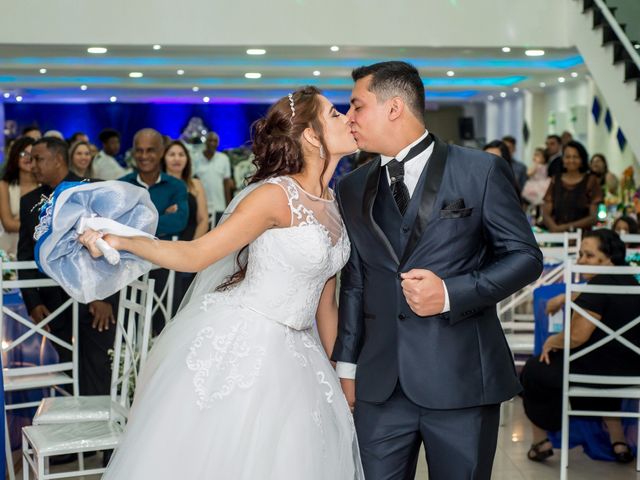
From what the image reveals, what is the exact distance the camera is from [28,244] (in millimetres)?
5355

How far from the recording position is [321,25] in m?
10.7

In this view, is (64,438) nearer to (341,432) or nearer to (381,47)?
(341,432)

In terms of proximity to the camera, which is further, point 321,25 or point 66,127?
point 66,127

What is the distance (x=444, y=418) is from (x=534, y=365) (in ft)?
9.03

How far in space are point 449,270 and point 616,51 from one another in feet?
25.4

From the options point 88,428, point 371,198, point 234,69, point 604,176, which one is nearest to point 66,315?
point 88,428

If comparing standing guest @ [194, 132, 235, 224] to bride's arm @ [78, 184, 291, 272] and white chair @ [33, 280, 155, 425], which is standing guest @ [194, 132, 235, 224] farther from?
bride's arm @ [78, 184, 291, 272]

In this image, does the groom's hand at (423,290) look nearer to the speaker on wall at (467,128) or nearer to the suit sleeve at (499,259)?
the suit sleeve at (499,259)

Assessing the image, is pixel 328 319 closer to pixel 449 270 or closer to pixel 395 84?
pixel 449 270

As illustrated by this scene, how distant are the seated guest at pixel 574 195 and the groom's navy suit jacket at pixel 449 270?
6579mm

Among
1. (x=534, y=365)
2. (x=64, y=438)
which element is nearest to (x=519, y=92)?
(x=534, y=365)

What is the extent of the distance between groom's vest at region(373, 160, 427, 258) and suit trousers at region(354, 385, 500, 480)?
429 millimetres

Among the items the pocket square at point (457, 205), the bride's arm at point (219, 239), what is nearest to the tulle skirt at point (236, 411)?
the bride's arm at point (219, 239)

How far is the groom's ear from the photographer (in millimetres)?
2852
